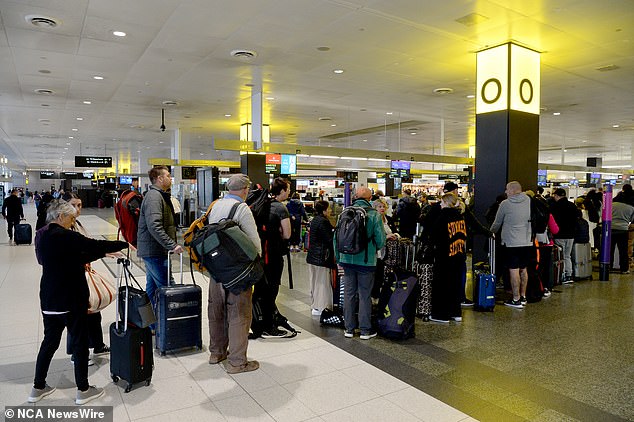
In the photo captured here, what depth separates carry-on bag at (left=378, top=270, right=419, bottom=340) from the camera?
461cm

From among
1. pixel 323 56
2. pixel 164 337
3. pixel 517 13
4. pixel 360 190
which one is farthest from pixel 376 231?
pixel 323 56

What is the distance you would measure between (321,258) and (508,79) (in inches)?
153

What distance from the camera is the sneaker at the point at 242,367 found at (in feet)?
12.3

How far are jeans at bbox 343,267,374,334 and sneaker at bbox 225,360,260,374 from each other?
4.02 ft

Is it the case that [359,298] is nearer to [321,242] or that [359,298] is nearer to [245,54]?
[321,242]

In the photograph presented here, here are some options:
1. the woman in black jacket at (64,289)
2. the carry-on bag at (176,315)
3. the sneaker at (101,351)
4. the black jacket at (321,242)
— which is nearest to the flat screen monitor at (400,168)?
the black jacket at (321,242)

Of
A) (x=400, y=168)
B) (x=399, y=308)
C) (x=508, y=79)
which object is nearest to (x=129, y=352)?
(x=399, y=308)

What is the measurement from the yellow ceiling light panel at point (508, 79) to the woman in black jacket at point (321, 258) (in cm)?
319

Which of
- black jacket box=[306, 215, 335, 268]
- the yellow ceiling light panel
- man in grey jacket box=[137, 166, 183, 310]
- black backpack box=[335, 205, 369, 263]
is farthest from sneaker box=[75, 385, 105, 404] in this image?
the yellow ceiling light panel

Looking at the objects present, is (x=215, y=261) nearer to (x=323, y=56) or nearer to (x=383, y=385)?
(x=383, y=385)

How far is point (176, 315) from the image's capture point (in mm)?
4035

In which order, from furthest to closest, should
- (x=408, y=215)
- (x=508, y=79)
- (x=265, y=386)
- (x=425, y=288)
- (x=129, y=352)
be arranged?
(x=408, y=215), (x=508, y=79), (x=425, y=288), (x=265, y=386), (x=129, y=352)

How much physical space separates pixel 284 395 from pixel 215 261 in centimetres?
111

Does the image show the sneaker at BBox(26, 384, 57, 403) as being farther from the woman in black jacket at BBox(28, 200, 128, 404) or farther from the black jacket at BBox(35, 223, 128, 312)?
the black jacket at BBox(35, 223, 128, 312)
